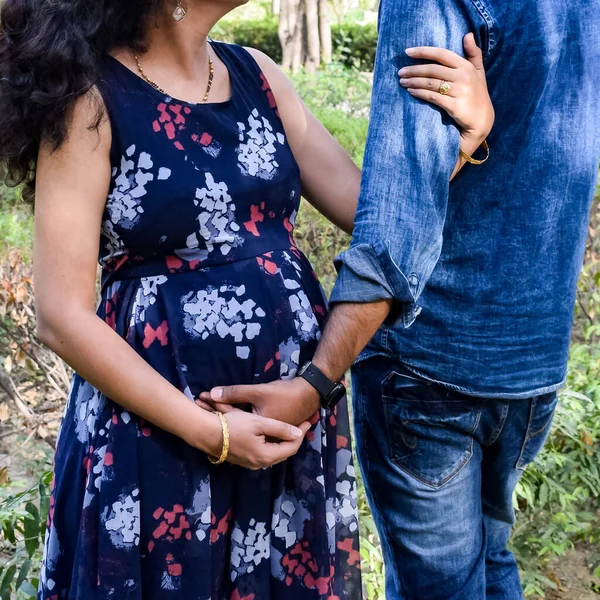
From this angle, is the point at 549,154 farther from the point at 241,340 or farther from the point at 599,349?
the point at 599,349

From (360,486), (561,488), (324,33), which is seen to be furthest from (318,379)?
(324,33)

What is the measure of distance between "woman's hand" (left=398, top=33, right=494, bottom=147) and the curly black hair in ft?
2.04

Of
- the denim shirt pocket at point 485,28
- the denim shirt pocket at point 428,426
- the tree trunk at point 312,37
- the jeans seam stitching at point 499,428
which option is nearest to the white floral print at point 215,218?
the denim shirt pocket at point 428,426

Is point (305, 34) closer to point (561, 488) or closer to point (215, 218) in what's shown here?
point (561, 488)

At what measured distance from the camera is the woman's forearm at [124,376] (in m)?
1.72

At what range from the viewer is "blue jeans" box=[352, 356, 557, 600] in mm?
1970

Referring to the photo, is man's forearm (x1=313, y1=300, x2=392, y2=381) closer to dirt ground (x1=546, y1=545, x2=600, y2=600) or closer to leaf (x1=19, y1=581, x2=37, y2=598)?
leaf (x1=19, y1=581, x2=37, y2=598)

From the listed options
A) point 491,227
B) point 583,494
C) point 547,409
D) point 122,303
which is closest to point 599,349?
point 583,494

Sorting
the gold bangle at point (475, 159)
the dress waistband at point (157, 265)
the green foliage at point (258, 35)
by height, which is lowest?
the dress waistband at point (157, 265)

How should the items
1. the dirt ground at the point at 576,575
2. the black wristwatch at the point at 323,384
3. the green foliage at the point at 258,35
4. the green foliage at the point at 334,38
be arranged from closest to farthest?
the black wristwatch at the point at 323,384 → the dirt ground at the point at 576,575 → the green foliage at the point at 334,38 → the green foliage at the point at 258,35

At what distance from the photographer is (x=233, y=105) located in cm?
196

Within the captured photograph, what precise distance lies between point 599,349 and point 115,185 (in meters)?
3.08

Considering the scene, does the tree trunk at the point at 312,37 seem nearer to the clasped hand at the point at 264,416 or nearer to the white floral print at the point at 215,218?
the white floral print at the point at 215,218

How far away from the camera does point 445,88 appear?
1620 mm
